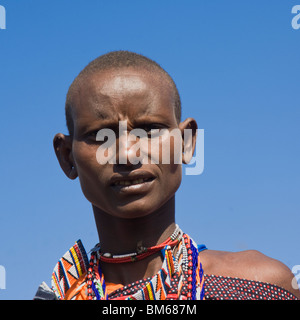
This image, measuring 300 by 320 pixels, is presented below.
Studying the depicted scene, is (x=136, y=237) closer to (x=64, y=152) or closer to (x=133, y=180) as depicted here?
(x=133, y=180)

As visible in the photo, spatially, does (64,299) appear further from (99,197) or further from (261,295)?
(261,295)

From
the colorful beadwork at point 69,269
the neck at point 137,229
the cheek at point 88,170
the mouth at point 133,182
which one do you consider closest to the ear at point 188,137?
the neck at point 137,229

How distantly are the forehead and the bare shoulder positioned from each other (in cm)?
113

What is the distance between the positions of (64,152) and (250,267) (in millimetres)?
1642

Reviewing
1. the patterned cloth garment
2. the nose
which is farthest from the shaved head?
the patterned cloth garment

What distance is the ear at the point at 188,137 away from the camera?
5273 millimetres

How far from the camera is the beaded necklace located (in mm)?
4727

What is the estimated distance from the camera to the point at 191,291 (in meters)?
4.77

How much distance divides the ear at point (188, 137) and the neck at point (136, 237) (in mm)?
384

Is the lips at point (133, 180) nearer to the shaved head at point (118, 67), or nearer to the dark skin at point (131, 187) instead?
the dark skin at point (131, 187)

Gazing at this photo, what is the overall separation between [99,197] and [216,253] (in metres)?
1.06

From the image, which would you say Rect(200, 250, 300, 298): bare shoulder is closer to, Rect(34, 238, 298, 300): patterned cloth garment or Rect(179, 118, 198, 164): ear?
Rect(34, 238, 298, 300): patterned cloth garment

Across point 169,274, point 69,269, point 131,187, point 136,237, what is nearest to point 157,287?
point 169,274
